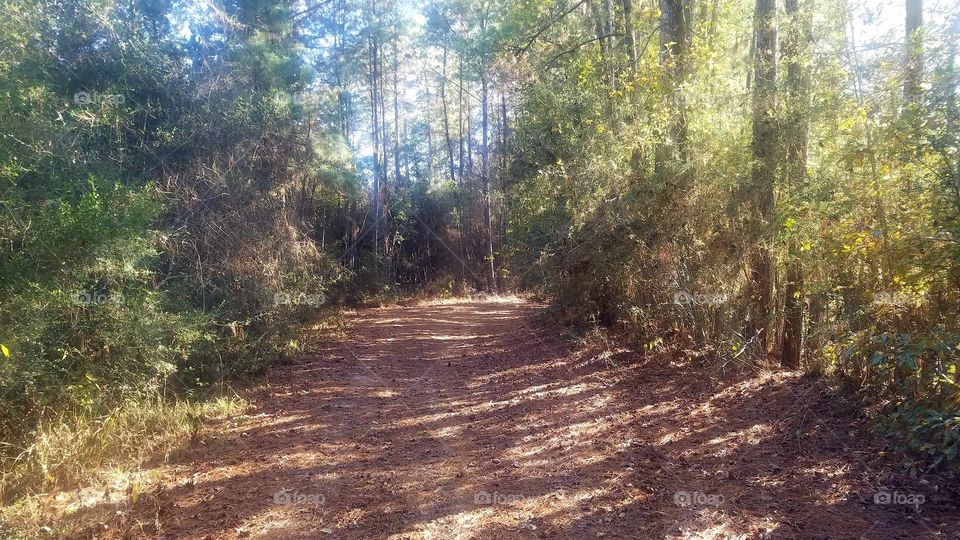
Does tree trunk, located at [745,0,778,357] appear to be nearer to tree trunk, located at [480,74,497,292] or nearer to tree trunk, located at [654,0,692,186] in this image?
tree trunk, located at [654,0,692,186]

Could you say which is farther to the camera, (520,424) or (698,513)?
(520,424)

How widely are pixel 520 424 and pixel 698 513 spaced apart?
2.71 metres

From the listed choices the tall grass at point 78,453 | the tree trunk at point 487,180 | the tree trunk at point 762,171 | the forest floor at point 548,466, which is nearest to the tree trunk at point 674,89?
the tree trunk at point 762,171

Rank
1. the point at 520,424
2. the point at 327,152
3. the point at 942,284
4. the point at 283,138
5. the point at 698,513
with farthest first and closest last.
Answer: the point at 327,152 < the point at 283,138 < the point at 520,424 < the point at 942,284 < the point at 698,513

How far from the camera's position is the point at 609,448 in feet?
19.1

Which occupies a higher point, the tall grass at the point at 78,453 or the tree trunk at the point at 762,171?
the tree trunk at the point at 762,171

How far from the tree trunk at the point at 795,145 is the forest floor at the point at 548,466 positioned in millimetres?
1068

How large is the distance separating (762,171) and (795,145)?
541mm

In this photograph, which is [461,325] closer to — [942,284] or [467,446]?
[467,446]

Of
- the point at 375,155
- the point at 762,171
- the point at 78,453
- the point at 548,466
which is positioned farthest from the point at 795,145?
the point at 375,155

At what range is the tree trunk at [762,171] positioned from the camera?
25.7ft

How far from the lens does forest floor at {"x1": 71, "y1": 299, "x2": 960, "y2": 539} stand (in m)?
4.31

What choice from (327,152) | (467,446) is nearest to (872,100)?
(467,446)

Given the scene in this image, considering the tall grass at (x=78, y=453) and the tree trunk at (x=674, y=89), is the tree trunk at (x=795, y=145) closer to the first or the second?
the tree trunk at (x=674, y=89)
